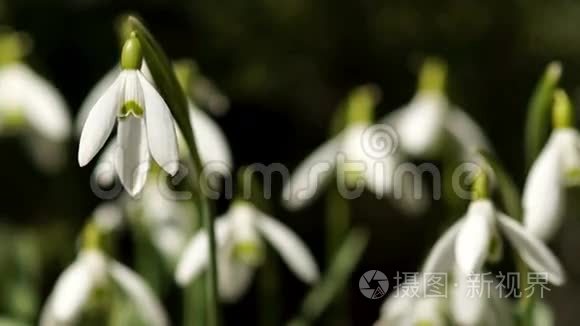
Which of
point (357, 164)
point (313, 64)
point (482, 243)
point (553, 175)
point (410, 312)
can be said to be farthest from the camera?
point (313, 64)

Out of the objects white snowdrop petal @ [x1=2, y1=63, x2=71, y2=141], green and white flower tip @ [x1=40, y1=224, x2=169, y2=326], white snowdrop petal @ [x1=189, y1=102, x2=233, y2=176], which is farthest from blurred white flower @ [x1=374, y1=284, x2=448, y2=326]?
white snowdrop petal @ [x1=2, y1=63, x2=71, y2=141]

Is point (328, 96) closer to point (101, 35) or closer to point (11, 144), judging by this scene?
point (101, 35)

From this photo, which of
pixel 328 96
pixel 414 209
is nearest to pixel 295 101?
pixel 328 96

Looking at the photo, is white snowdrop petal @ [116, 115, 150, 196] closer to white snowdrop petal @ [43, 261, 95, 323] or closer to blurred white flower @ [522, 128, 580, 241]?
white snowdrop petal @ [43, 261, 95, 323]

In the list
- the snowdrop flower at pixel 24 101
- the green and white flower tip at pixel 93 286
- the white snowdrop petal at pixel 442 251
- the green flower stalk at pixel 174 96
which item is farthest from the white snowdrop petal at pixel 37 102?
the white snowdrop petal at pixel 442 251

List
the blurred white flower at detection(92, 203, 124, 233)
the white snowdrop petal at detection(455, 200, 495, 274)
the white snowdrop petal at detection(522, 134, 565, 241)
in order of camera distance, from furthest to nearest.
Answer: the blurred white flower at detection(92, 203, 124, 233) → the white snowdrop petal at detection(522, 134, 565, 241) → the white snowdrop petal at detection(455, 200, 495, 274)

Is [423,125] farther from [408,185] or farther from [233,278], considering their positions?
[233,278]

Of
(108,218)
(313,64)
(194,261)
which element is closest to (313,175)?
(108,218)
